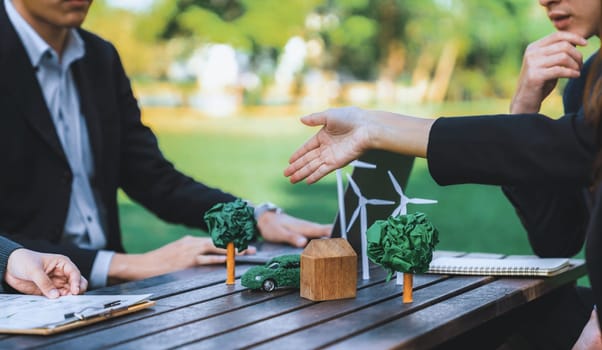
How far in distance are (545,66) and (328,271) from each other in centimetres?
108

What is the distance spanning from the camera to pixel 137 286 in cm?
215

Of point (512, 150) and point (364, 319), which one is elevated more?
point (512, 150)

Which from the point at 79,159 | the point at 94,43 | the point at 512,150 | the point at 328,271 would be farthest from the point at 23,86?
the point at 512,150

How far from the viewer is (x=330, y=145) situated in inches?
80.0

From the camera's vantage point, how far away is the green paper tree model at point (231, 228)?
2.17 m

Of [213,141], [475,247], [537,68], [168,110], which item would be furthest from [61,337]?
[168,110]

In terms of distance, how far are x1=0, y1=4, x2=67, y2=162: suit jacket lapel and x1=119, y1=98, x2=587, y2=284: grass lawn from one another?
3862 mm

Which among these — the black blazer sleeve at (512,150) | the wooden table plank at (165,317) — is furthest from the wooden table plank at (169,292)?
the black blazer sleeve at (512,150)

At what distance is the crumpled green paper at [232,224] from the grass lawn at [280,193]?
447 cm

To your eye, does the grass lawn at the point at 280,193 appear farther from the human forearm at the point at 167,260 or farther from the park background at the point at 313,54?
the park background at the point at 313,54

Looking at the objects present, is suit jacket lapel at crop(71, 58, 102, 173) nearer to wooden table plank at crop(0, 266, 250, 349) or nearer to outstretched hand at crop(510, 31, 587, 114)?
wooden table plank at crop(0, 266, 250, 349)

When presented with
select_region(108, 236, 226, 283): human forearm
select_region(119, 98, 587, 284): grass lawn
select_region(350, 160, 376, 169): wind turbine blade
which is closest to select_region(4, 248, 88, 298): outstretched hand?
select_region(108, 236, 226, 283): human forearm

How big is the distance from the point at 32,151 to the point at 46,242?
36 cm

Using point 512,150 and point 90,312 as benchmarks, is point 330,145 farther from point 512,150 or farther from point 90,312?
point 90,312
